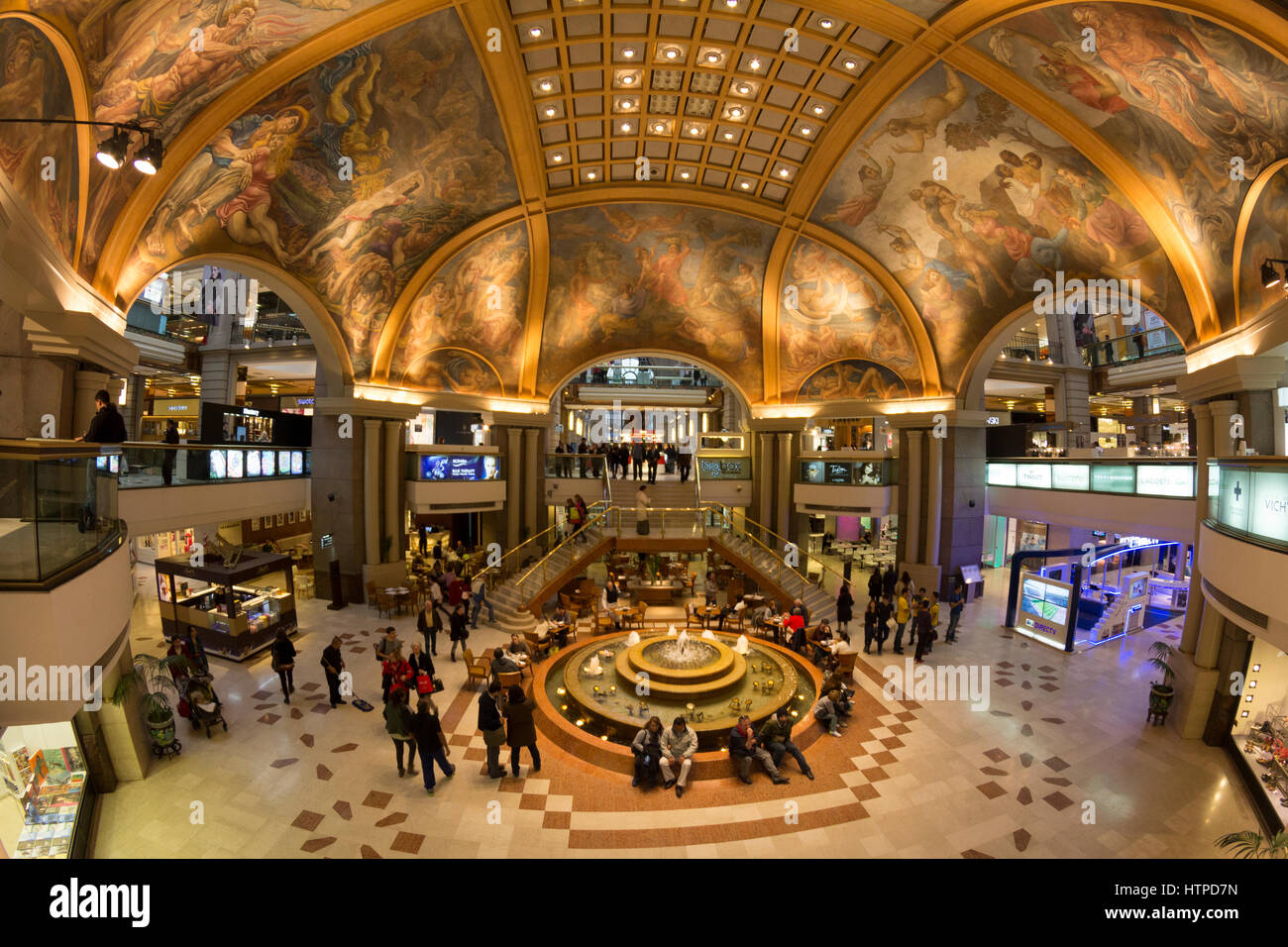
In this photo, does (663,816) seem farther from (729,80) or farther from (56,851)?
(729,80)

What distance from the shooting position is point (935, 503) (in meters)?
18.4

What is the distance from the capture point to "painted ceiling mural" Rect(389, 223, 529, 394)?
17.1 m

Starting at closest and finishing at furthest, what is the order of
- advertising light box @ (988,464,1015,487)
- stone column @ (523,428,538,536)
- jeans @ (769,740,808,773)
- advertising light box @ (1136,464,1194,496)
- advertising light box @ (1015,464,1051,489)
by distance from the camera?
jeans @ (769,740,808,773) < advertising light box @ (1136,464,1194,496) < advertising light box @ (1015,464,1051,489) < advertising light box @ (988,464,1015,487) < stone column @ (523,428,538,536)

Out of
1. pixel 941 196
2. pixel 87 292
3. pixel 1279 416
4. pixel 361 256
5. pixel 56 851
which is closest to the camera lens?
pixel 56 851

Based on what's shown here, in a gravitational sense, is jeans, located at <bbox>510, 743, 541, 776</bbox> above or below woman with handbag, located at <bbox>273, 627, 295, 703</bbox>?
below

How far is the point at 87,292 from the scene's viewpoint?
857 cm

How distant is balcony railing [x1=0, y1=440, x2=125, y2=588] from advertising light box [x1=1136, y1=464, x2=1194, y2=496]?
63.4 feet

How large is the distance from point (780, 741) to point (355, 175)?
14.4 metres

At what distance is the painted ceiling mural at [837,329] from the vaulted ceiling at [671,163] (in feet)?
0.30

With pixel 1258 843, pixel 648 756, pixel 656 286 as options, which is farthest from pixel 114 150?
pixel 656 286

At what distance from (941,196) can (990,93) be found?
3250mm

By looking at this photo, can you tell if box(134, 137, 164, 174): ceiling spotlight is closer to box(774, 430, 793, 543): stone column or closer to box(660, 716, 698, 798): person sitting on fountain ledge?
box(660, 716, 698, 798): person sitting on fountain ledge

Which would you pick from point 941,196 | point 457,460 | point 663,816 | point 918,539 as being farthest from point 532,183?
point 918,539

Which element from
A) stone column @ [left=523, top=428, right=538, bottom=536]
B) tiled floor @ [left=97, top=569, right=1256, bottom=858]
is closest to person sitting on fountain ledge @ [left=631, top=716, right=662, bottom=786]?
tiled floor @ [left=97, top=569, right=1256, bottom=858]
